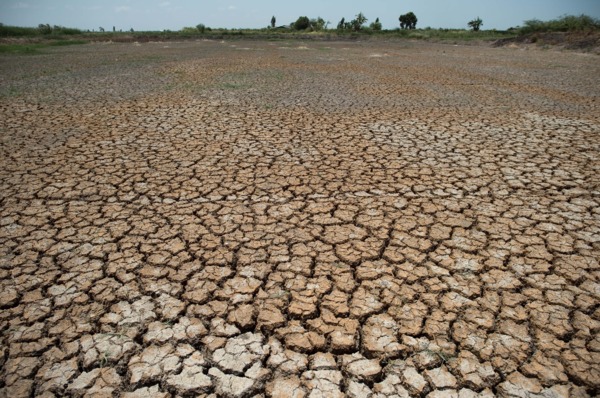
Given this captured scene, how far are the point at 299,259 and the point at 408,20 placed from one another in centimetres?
6596

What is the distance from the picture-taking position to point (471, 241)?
8.67 feet

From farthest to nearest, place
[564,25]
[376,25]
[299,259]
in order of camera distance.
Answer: [376,25]
[564,25]
[299,259]

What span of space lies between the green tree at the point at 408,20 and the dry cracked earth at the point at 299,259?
6141cm

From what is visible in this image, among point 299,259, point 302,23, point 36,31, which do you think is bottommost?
point 299,259

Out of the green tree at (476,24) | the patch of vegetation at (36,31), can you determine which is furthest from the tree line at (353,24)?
the patch of vegetation at (36,31)

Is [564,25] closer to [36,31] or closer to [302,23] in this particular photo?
[302,23]

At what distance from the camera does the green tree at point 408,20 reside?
190 feet

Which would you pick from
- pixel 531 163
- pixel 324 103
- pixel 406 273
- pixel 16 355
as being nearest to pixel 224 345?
pixel 16 355

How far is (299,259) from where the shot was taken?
246cm

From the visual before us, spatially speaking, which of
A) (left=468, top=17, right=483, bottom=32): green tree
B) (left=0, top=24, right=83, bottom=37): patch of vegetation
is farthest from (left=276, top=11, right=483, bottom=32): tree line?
(left=0, top=24, right=83, bottom=37): patch of vegetation

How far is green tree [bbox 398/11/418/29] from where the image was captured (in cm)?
5797

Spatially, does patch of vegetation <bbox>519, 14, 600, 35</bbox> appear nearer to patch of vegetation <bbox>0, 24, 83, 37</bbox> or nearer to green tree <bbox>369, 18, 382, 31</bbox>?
green tree <bbox>369, 18, 382, 31</bbox>

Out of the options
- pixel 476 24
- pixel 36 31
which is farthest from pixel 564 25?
pixel 36 31

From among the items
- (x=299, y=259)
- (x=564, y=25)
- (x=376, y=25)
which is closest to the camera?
(x=299, y=259)
